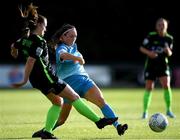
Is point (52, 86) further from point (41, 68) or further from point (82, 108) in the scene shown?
point (82, 108)

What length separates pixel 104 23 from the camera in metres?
39.0

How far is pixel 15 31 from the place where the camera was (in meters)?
37.6

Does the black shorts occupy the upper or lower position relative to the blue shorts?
upper

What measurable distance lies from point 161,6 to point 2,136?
28.7 m

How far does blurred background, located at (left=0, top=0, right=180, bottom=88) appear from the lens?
37.5m

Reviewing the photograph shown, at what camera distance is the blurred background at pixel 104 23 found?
37.5 meters

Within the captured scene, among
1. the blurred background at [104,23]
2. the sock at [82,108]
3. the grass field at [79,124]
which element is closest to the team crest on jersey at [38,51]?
the sock at [82,108]

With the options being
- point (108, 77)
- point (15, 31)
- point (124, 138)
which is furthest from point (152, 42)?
point (15, 31)

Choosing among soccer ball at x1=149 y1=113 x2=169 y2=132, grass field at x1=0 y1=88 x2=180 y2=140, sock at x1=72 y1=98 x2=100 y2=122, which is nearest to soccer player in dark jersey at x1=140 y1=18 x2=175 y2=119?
grass field at x1=0 y1=88 x2=180 y2=140

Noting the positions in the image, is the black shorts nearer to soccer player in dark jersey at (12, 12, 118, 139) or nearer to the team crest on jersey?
soccer player in dark jersey at (12, 12, 118, 139)

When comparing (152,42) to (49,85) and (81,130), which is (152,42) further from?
(49,85)

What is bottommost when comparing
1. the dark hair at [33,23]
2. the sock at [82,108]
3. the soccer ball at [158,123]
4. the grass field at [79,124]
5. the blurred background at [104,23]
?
the blurred background at [104,23]

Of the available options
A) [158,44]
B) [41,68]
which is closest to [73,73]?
[41,68]

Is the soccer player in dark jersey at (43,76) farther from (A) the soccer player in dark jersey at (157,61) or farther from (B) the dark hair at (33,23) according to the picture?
(A) the soccer player in dark jersey at (157,61)
